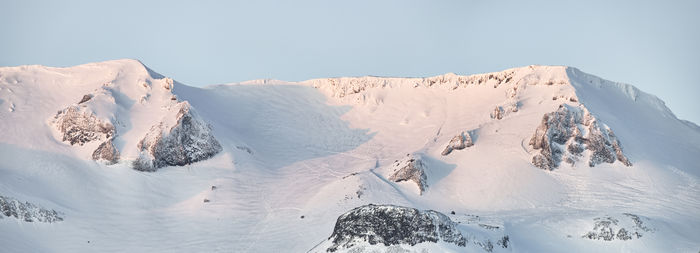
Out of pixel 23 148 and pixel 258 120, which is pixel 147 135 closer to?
pixel 23 148

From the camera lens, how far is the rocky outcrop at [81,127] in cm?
6775

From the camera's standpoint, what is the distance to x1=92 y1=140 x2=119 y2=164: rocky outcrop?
65688 mm

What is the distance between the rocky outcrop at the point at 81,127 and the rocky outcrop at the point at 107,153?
4.39 ft

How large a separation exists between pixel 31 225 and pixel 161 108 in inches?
878

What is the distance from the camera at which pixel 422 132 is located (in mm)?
84500

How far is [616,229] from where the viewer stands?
5341 centimetres

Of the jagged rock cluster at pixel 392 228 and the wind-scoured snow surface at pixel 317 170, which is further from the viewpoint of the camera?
the wind-scoured snow surface at pixel 317 170

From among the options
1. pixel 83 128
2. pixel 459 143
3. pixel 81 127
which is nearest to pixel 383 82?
pixel 459 143

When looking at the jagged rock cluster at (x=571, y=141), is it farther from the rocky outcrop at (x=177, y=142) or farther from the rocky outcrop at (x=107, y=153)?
the rocky outcrop at (x=107, y=153)

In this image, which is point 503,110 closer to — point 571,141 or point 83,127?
point 571,141

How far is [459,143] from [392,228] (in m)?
29.3

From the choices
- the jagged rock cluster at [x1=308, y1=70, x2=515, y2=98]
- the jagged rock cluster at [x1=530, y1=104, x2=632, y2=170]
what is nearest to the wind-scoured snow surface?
the jagged rock cluster at [x1=530, y1=104, x2=632, y2=170]

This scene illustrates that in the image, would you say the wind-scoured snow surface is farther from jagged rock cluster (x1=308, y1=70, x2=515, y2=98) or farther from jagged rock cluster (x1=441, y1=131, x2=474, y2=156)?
jagged rock cluster (x1=308, y1=70, x2=515, y2=98)

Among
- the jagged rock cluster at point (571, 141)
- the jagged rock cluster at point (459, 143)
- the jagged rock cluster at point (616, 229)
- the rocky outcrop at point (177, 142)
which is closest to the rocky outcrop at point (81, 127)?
the rocky outcrop at point (177, 142)
